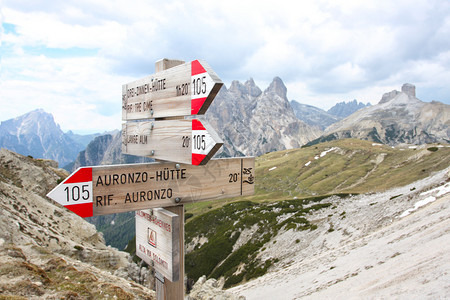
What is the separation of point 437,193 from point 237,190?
116ft

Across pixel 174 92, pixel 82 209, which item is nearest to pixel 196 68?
pixel 174 92

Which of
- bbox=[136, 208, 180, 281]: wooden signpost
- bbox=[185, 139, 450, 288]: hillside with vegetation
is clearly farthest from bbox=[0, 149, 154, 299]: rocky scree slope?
bbox=[185, 139, 450, 288]: hillside with vegetation

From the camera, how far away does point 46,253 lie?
1662 cm

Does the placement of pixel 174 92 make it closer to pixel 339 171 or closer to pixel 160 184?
pixel 160 184

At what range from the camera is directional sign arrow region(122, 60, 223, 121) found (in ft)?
14.5

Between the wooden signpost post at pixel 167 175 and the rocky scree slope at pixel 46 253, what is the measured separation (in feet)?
25.5

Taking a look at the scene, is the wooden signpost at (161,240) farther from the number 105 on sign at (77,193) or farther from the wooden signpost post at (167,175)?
the number 105 on sign at (77,193)

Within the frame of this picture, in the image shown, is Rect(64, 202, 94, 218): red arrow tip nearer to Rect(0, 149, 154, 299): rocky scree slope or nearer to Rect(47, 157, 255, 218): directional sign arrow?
Rect(47, 157, 255, 218): directional sign arrow

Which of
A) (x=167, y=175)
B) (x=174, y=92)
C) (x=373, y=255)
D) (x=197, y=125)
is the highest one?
(x=174, y=92)

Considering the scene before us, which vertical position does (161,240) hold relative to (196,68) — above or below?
below

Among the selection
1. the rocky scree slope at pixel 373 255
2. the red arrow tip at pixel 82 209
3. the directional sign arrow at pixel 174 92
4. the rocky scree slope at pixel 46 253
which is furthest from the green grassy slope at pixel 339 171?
the red arrow tip at pixel 82 209

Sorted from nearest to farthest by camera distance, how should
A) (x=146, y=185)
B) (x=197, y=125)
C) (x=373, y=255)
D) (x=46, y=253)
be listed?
(x=197, y=125)
(x=146, y=185)
(x=46, y=253)
(x=373, y=255)

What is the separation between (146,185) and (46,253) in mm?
16108

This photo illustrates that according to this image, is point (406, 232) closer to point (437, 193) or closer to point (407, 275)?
point (407, 275)
